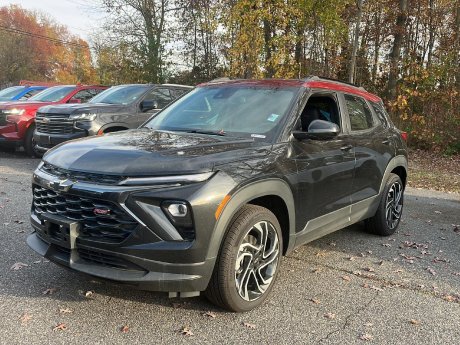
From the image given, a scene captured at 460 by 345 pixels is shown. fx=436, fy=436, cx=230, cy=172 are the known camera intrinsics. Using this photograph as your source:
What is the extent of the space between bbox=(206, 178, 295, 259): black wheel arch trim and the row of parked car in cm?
446

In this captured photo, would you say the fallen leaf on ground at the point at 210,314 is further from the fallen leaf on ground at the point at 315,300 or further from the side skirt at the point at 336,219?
the side skirt at the point at 336,219

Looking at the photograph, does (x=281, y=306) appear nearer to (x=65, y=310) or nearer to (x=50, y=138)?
(x=65, y=310)

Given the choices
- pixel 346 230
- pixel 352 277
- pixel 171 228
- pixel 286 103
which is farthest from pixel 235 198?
pixel 346 230

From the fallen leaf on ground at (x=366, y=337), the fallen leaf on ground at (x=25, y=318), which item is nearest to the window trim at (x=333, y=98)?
the fallen leaf on ground at (x=366, y=337)

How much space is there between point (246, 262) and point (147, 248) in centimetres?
85

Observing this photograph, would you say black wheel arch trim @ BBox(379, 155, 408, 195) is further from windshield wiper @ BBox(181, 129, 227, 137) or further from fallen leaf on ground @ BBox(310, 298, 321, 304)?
windshield wiper @ BBox(181, 129, 227, 137)

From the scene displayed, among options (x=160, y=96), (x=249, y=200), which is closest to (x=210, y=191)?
(x=249, y=200)

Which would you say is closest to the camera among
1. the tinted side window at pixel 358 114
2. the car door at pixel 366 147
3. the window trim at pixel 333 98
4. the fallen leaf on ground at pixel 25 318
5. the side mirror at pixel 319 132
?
the fallen leaf on ground at pixel 25 318

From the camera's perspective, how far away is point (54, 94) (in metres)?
11.8

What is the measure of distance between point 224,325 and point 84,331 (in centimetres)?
96

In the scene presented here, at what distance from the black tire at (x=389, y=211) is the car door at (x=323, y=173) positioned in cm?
105

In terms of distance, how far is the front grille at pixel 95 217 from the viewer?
281 centimetres

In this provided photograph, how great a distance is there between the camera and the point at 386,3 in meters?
18.3

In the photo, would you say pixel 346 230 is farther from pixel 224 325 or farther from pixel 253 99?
pixel 224 325
